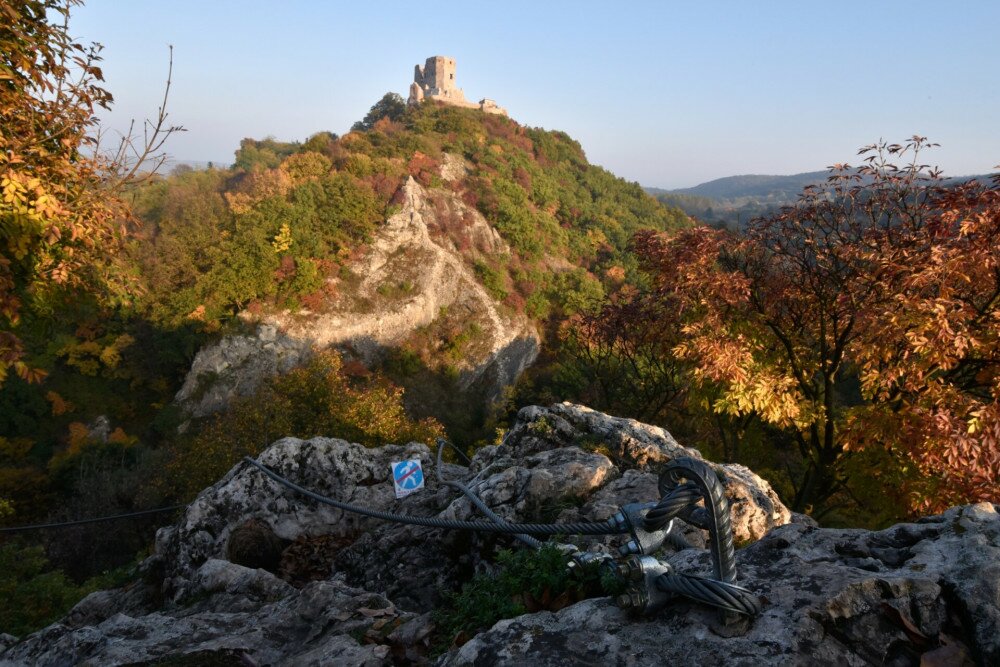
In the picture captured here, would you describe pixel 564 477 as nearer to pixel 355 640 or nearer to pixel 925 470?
pixel 355 640

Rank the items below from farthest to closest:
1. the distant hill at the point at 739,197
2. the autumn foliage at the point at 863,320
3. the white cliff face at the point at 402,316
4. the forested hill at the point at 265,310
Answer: the distant hill at the point at 739,197 < the white cliff face at the point at 402,316 < the forested hill at the point at 265,310 < the autumn foliage at the point at 863,320

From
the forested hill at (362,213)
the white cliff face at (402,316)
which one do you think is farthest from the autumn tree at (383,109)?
the white cliff face at (402,316)

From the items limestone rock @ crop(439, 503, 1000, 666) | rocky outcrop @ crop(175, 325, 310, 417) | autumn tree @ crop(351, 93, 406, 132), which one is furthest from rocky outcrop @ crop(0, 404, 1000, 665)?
autumn tree @ crop(351, 93, 406, 132)

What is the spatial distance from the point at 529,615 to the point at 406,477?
417 centimetres

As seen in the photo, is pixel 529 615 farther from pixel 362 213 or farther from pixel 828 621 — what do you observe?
pixel 362 213

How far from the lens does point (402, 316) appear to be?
31812mm

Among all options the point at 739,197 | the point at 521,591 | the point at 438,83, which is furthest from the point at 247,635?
the point at 739,197

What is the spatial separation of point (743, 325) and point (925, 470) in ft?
8.60

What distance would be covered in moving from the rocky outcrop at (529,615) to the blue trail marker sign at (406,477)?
0.13 meters

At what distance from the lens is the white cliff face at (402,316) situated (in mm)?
26500

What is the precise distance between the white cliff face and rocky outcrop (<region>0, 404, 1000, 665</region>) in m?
22.1

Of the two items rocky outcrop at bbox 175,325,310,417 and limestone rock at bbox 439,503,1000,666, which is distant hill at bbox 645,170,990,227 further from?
limestone rock at bbox 439,503,1000,666

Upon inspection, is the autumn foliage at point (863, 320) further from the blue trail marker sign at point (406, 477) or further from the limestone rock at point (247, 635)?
the limestone rock at point (247, 635)

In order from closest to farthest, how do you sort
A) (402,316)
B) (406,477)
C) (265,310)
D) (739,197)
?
1. (406,477)
2. (265,310)
3. (402,316)
4. (739,197)
